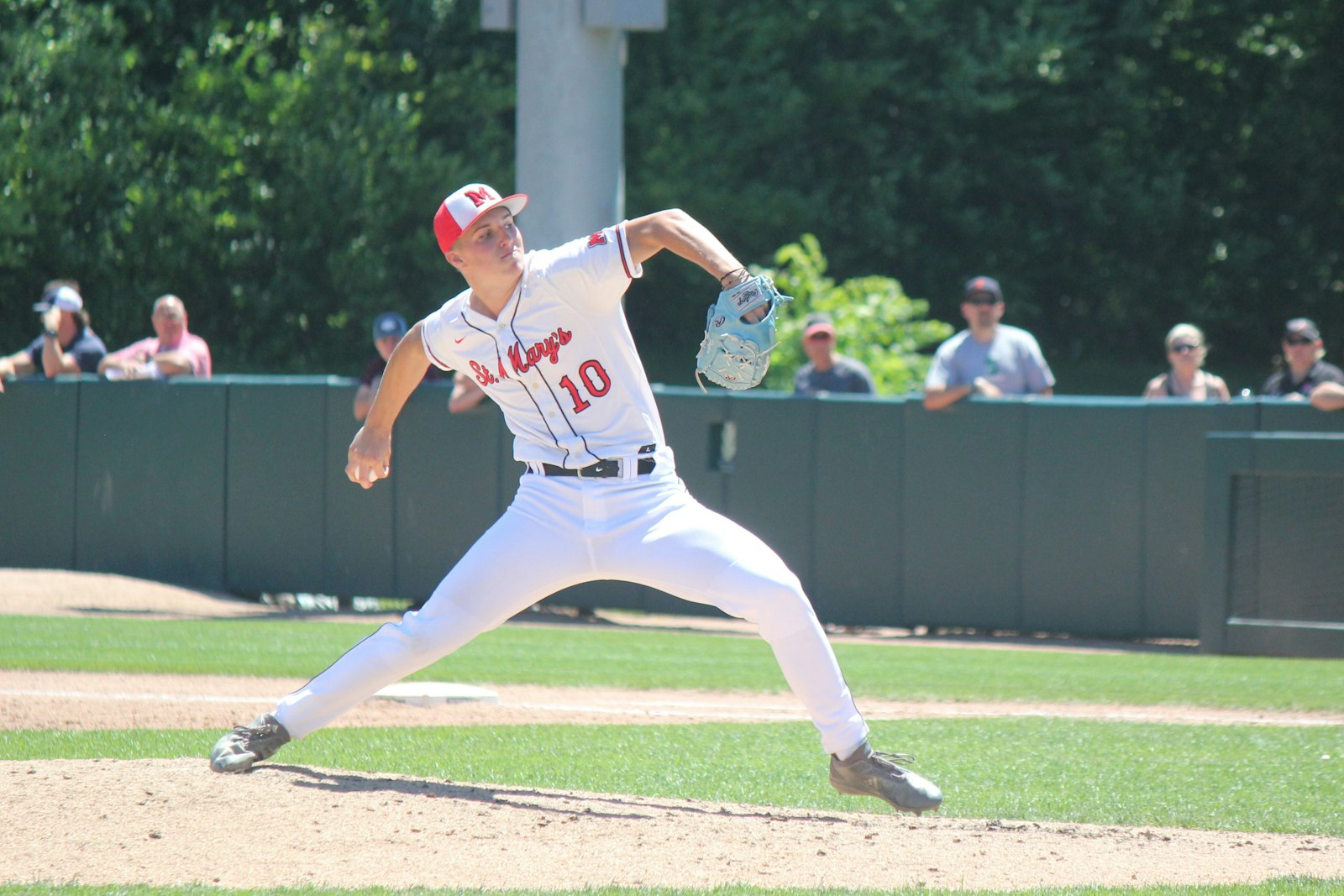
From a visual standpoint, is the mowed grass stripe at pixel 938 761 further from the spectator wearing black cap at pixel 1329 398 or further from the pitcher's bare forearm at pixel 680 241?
the spectator wearing black cap at pixel 1329 398

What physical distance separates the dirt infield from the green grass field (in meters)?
0.20

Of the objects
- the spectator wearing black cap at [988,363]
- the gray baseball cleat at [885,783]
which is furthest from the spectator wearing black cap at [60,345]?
the gray baseball cleat at [885,783]

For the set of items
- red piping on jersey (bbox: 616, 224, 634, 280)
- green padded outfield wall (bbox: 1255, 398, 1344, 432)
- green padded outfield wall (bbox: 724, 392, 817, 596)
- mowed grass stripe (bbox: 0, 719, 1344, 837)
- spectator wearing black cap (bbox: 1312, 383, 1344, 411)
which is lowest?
mowed grass stripe (bbox: 0, 719, 1344, 837)

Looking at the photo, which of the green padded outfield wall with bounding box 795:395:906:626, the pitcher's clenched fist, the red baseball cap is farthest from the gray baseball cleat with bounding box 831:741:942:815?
the green padded outfield wall with bounding box 795:395:906:626

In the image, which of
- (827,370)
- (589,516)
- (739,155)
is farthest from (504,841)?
(739,155)

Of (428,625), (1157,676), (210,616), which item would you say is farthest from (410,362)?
(210,616)

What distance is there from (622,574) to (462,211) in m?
1.23

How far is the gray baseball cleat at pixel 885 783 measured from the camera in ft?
16.4

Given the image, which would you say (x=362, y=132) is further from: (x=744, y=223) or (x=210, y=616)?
(x=210, y=616)

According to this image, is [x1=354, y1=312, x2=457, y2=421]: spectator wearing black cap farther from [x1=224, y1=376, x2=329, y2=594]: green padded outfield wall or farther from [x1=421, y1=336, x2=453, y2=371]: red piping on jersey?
[x1=421, y1=336, x2=453, y2=371]: red piping on jersey

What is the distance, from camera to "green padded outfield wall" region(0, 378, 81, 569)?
1277 centimetres

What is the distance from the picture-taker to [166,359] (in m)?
12.6

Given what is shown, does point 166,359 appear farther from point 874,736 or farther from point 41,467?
point 874,736

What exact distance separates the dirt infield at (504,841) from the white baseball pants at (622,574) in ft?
1.30
